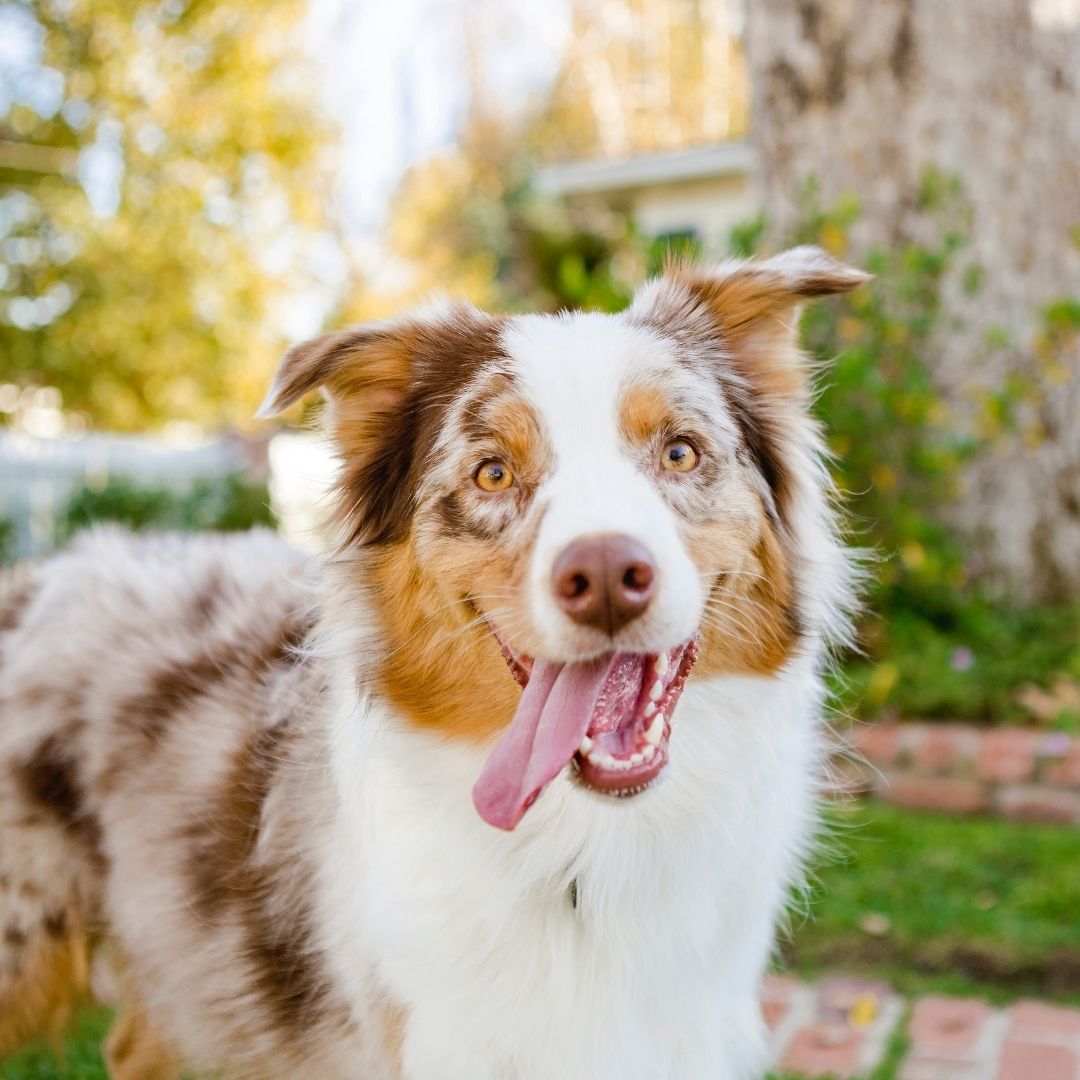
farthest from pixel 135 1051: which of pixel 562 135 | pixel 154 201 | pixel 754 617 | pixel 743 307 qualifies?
pixel 562 135

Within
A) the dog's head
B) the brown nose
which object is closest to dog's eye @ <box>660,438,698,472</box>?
the dog's head

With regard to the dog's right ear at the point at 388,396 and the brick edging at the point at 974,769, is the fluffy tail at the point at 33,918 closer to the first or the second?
the dog's right ear at the point at 388,396

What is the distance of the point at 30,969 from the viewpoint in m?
3.28

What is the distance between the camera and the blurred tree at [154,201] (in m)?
17.6

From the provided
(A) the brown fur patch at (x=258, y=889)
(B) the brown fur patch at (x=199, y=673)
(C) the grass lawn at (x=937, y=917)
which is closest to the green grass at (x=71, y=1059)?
(C) the grass lawn at (x=937, y=917)

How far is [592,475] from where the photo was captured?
100 inches

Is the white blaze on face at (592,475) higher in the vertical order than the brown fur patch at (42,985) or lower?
higher

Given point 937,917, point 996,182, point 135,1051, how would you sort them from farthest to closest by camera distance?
point 996,182 → point 937,917 → point 135,1051

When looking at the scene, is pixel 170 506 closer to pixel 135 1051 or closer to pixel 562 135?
pixel 135 1051

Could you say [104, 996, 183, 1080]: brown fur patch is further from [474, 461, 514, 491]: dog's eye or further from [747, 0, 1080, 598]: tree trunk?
[747, 0, 1080, 598]: tree trunk

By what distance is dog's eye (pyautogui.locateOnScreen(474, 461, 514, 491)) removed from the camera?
271 cm

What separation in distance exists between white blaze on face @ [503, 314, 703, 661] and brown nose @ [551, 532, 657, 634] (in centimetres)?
3

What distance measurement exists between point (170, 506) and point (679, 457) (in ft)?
27.8

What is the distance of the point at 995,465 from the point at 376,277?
86.7ft
